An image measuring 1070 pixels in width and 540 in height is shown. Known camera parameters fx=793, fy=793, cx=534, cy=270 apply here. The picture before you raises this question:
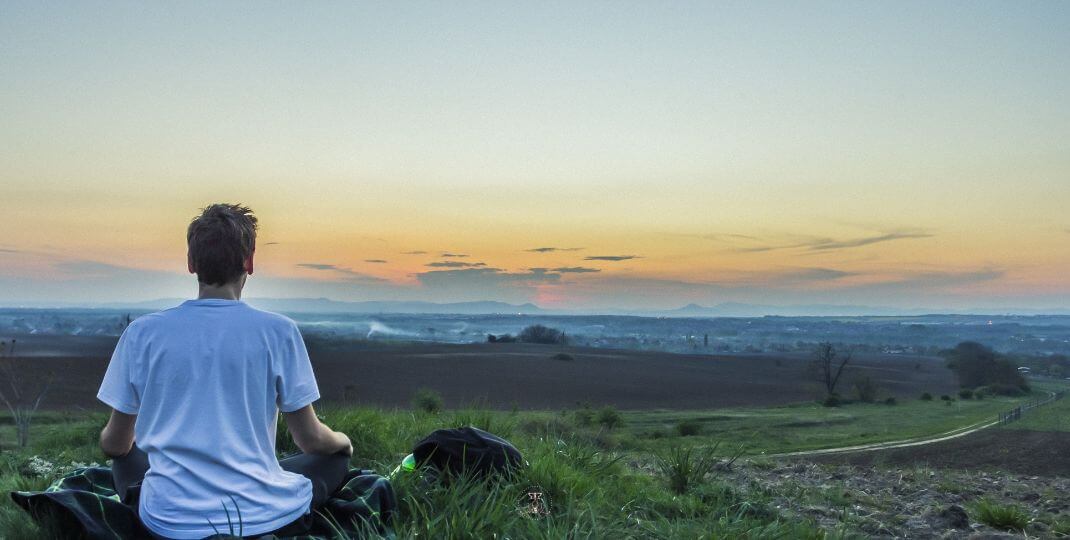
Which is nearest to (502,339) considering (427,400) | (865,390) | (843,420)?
(865,390)

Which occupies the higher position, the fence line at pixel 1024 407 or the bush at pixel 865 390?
the fence line at pixel 1024 407

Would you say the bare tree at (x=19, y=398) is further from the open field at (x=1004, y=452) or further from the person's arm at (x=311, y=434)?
the open field at (x=1004, y=452)

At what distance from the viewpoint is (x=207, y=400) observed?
319cm

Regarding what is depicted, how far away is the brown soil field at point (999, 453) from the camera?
86.5ft

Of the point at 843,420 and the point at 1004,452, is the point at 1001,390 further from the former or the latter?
the point at 1004,452

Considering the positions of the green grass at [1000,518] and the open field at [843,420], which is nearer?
the green grass at [1000,518]

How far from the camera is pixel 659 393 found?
7469 centimetres

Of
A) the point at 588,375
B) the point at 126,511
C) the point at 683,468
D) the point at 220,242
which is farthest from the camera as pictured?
the point at 588,375

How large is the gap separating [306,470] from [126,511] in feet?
2.72

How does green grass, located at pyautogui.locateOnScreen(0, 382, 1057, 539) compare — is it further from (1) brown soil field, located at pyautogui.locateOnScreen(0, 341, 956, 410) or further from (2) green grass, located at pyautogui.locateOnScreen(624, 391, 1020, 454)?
(1) brown soil field, located at pyautogui.locateOnScreen(0, 341, 956, 410)

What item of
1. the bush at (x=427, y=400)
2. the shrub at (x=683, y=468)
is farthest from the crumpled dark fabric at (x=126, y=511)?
the bush at (x=427, y=400)

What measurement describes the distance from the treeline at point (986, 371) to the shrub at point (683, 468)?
244 feet

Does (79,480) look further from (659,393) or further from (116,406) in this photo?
(659,393)

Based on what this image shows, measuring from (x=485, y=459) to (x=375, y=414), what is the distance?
2.52 m
